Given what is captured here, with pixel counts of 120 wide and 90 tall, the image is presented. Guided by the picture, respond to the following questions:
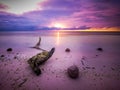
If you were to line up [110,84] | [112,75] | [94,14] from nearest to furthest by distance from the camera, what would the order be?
[110,84] < [112,75] < [94,14]

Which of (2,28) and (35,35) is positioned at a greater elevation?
(2,28)

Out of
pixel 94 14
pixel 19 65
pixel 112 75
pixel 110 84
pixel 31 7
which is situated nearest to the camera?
pixel 110 84

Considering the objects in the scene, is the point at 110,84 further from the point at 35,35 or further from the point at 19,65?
the point at 35,35

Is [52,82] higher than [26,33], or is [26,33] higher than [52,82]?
[26,33]

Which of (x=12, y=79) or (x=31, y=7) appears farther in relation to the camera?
(x=31, y=7)

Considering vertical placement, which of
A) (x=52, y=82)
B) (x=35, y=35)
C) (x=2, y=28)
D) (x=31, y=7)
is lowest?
(x=52, y=82)

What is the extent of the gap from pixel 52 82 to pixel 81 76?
30cm

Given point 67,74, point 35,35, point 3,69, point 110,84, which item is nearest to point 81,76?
point 67,74

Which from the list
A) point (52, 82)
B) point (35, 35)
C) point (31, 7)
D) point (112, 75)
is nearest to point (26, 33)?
point (35, 35)

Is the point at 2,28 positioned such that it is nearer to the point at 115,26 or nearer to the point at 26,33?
the point at 26,33

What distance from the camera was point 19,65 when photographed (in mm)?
1259

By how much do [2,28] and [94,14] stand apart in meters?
1.92

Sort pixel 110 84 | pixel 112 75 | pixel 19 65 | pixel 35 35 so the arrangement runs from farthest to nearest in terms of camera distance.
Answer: pixel 35 35 < pixel 19 65 < pixel 112 75 < pixel 110 84

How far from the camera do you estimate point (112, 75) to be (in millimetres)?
1084
